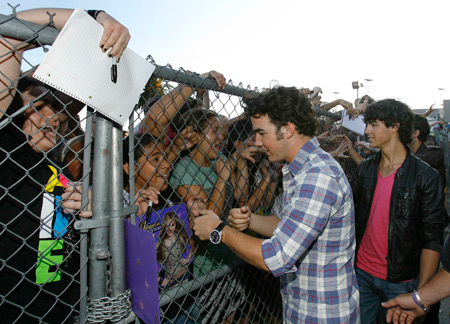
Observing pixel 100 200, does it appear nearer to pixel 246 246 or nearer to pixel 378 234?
pixel 246 246

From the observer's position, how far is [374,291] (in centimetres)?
278

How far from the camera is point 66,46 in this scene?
98 cm

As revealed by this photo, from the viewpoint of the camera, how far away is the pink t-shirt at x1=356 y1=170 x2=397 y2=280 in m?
2.72

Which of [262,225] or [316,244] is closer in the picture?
[316,244]

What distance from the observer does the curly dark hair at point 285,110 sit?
6.47ft

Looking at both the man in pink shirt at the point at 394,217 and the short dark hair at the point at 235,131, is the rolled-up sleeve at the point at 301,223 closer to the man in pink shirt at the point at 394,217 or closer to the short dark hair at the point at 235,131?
the short dark hair at the point at 235,131

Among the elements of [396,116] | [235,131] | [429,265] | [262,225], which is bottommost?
[262,225]

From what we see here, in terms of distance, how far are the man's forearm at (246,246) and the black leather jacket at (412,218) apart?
1.74m

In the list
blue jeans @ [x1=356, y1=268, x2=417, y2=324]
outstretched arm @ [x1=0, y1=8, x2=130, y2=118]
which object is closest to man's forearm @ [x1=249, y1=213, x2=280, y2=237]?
blue jeans @ [x1=356, y1=268, x2=417, y2=324]

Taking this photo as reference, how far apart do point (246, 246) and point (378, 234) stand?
181cm

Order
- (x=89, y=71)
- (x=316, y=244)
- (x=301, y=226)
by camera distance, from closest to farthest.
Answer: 1. (x=89, y=71)
2. (x=301, y=226)
3. (x=316, y=244)

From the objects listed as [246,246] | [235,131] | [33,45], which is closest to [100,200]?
[33,45]

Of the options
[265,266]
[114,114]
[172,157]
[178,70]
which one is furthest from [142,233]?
[172,157]

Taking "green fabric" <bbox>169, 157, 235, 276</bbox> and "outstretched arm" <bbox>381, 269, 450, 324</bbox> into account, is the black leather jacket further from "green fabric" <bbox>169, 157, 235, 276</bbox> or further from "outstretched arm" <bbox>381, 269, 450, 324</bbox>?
"green fabric" <bbox>169, 157, 235, 276</bbox>
